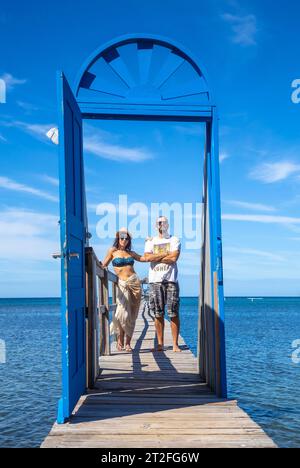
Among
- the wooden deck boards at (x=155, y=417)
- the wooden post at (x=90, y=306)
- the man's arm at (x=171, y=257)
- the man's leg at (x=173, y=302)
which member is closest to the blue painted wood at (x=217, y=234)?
the wooden deck boards at (x=155, y=417)

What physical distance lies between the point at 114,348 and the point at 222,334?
142 inches

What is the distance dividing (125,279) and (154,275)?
1.87 ft

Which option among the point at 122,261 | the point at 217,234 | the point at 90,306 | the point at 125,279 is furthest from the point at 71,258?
the point at 125,279

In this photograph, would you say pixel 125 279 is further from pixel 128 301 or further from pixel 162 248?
pixel 162 248

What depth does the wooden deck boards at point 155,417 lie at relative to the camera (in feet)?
9.95

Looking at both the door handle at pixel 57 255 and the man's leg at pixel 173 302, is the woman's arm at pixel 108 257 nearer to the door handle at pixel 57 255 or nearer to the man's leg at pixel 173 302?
the man's leg at pixel 173 302

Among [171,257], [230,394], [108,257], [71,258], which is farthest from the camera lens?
[230,394]

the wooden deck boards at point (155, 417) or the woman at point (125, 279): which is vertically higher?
the woman at point (125, 279)

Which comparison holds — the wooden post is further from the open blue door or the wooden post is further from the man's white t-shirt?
the man's white t-shirt

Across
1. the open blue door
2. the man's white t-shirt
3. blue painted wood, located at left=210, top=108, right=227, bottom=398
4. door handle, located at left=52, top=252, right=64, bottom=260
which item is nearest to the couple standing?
the man's white t-shirt

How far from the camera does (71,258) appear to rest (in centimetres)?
379

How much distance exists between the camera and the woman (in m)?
6.61

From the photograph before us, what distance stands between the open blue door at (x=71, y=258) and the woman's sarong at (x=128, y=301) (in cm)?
233
